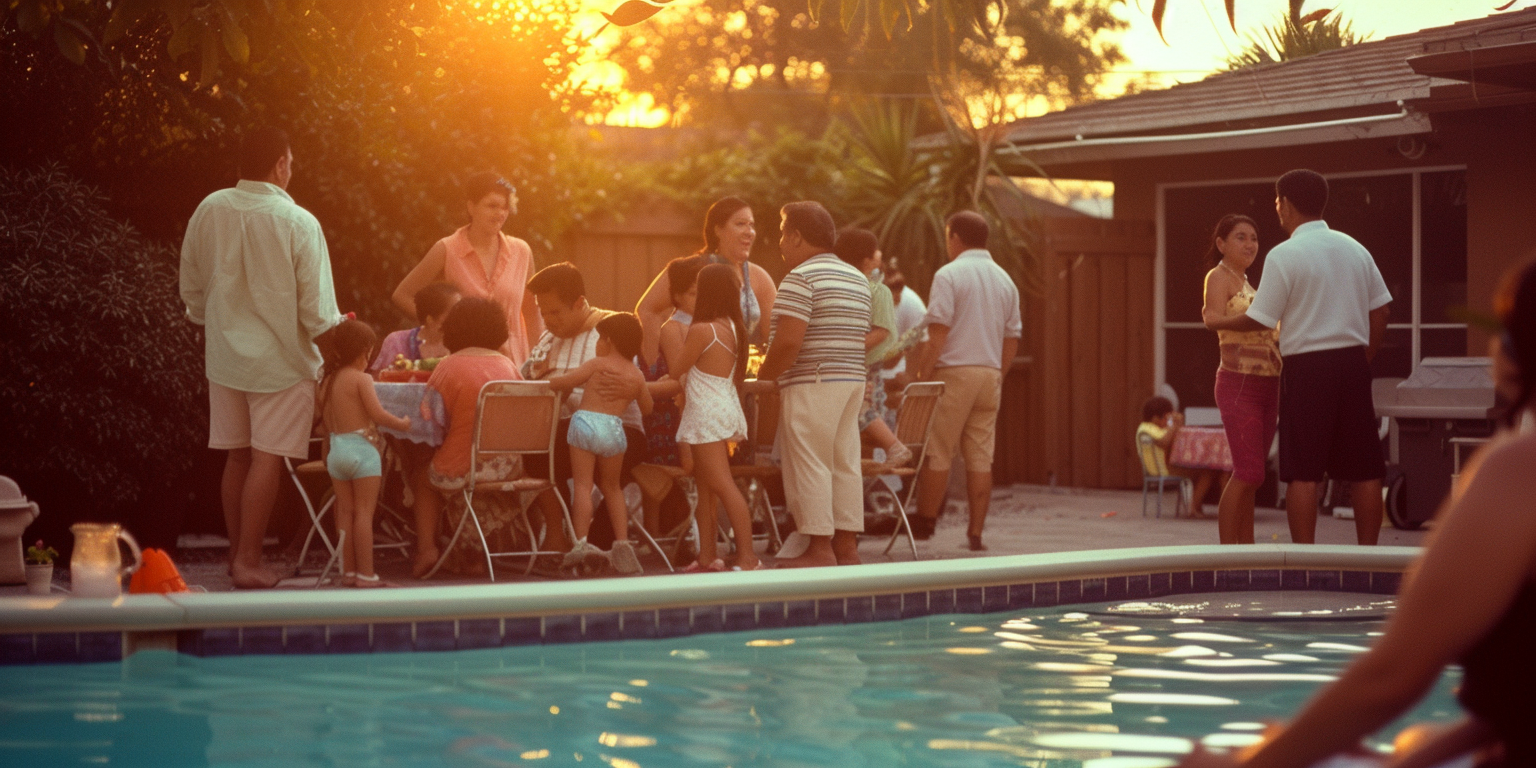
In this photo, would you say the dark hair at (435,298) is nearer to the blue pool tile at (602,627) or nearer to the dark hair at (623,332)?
the dark hair at (623,332)

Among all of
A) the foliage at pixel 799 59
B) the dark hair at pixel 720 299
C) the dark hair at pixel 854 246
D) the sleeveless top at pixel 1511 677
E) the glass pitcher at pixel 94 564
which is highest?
the foliage at pixel 799 59

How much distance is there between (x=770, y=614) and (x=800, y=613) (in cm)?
12

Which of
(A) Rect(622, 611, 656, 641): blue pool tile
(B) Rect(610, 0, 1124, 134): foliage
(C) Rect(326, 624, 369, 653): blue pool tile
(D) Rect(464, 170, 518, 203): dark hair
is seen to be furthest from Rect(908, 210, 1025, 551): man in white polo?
(B) Rect(610, 0, 1124, 134): foliage

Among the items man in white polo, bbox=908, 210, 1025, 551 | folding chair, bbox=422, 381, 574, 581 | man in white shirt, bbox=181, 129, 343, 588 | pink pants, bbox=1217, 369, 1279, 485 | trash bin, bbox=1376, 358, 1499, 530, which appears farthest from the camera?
trash bin, bbox=1376, 358, 1499, 530

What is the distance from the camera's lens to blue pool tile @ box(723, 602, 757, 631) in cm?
515

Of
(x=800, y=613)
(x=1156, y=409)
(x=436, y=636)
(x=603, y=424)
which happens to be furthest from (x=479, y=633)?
(x=1156, y=409)

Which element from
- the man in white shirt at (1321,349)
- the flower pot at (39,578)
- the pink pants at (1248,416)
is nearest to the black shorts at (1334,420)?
the man in white shirt at (1321,349)

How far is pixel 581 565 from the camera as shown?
6.93 meters

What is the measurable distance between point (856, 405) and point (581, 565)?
1358 millimetres

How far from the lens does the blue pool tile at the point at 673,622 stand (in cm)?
506

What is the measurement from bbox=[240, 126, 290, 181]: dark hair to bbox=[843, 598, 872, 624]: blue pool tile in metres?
2.83

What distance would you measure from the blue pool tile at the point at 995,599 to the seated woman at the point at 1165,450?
527 centimetres

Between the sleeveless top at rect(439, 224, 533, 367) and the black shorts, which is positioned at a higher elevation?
the sleeveless top at rect(439, 224, 533, 367)

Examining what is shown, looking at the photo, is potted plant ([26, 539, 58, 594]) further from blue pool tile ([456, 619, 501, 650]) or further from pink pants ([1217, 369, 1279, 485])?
pink pants ([1217, 369, 1279, 485])
